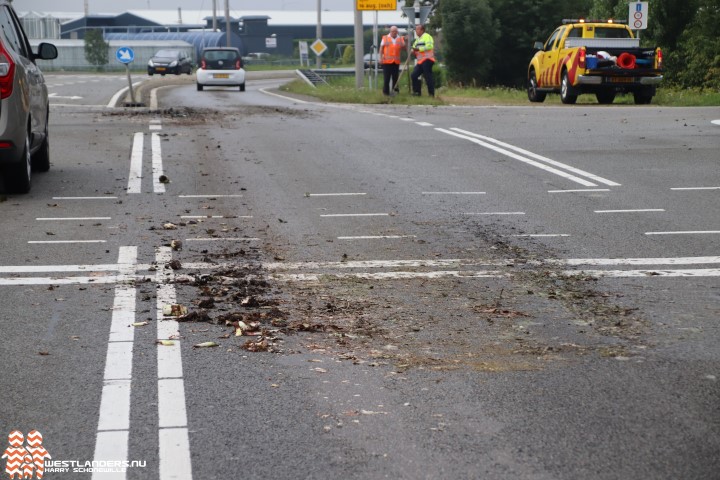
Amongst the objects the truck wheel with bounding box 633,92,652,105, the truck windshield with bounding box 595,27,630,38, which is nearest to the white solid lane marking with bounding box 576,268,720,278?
the truck wheel with bounding box 633,92,652,105

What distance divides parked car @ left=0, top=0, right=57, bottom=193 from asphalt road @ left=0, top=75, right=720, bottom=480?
31cm

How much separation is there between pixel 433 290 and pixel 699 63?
2912 cm

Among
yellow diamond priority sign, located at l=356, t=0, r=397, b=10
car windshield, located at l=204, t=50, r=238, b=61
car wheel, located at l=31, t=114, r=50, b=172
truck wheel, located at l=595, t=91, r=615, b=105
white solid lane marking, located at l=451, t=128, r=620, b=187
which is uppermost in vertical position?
yellow diamond priority sign, located at l=356, t=0, r=397, b=10

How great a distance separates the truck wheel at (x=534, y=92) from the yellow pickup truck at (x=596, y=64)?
0.09 ft

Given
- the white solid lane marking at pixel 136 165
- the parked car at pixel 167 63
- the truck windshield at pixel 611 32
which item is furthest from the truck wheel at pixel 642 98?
the parked car at pixel 167 63

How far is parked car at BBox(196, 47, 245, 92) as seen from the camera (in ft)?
128

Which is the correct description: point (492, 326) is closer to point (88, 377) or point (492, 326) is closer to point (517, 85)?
point (88, 377)

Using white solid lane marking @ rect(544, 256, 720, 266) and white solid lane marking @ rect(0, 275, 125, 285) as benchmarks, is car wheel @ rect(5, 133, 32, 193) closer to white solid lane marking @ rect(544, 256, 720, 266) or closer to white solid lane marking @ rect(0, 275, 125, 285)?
white solid lane marking @ rect(0, 275, 125, 285)

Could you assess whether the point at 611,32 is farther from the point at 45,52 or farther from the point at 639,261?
the point at 639,261

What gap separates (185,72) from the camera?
2475 inches

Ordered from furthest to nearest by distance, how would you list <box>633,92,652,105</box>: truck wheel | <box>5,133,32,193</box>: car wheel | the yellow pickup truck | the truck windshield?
1. the truck windshield
2. <box>633,92,652,105</box>: truck wheel
3. the yellow pickup truck
4. <box>5,133,32,193</box>: car wheel

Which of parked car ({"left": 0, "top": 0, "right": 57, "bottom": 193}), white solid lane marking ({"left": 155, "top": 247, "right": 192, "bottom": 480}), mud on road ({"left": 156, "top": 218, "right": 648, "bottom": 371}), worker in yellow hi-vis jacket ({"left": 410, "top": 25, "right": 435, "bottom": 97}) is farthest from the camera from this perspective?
worker in yellow hi-vis jacket ({"left": 410, "top": 25, "right": 435, "bottom": 97})

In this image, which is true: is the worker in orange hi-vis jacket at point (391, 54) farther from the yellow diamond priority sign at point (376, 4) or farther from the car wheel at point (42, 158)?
the car wheel at point (42, 158)

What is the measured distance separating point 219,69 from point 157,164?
84.8 feet
